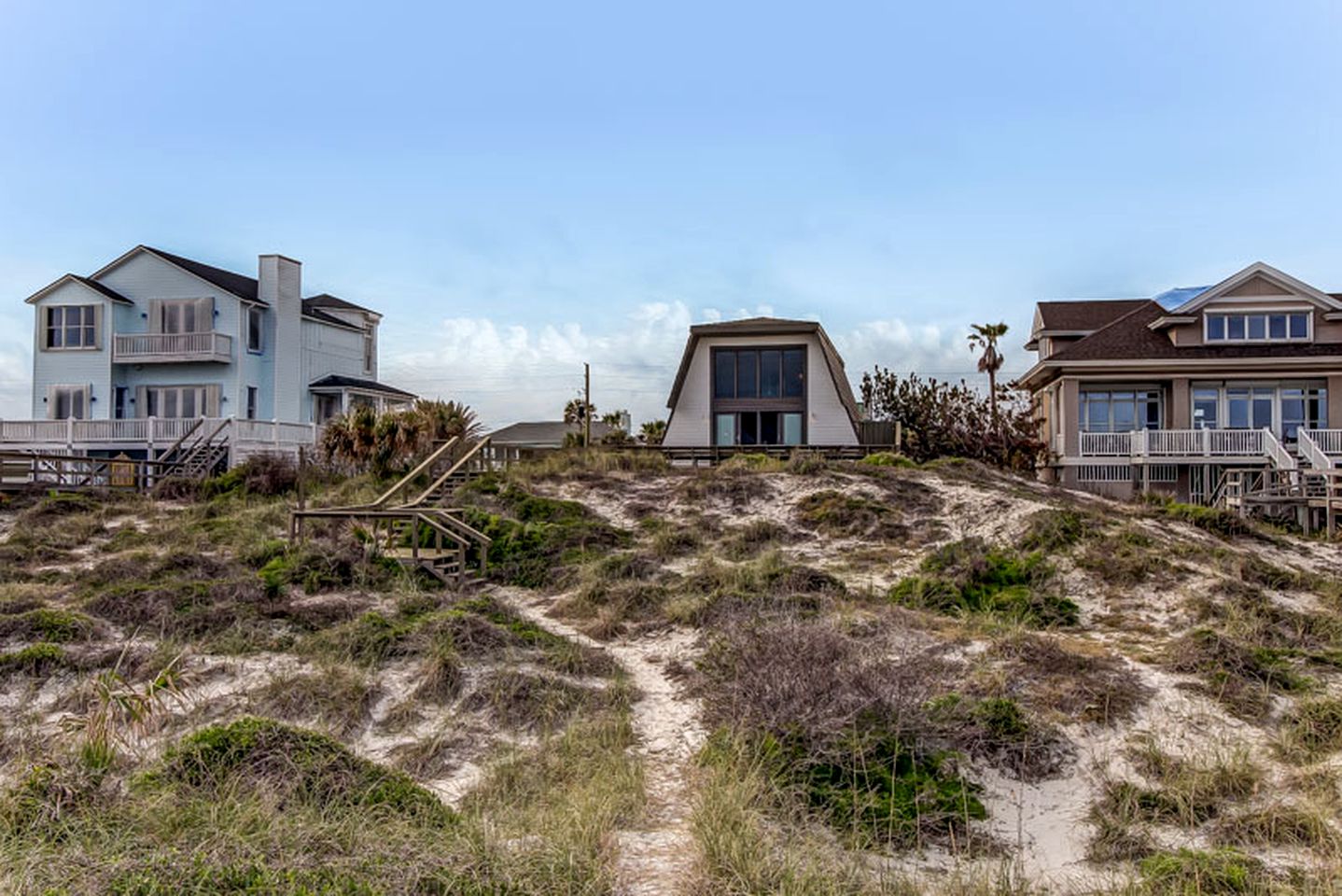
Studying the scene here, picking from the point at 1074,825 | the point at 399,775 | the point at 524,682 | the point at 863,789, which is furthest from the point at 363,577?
the point at 1074,825

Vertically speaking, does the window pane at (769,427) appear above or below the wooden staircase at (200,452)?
above

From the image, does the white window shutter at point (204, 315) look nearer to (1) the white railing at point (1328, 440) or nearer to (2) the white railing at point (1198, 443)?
(2) the white railing at point (1198, 443)

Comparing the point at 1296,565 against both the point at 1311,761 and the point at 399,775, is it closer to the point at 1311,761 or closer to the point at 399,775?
the point at 1311,761

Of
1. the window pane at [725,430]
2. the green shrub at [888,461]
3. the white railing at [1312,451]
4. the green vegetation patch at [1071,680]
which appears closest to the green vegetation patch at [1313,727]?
the green vegetation patch at [1071,680]

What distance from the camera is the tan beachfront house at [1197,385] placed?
105 ft

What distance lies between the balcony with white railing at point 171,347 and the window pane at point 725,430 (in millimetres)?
18030

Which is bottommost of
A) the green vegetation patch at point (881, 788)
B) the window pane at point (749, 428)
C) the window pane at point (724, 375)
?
the green vegetation patch at point (881, 788)

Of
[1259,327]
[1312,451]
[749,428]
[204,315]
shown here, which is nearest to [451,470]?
[749,428]

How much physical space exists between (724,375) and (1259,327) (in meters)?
18.2

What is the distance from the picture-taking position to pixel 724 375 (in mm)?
33875

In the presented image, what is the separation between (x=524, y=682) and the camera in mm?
10625

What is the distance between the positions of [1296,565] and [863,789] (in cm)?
1474

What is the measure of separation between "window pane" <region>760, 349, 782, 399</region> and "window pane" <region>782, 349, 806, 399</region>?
16 centimetres

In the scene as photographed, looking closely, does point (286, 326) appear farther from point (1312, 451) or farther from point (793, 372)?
point (1312, 451)
